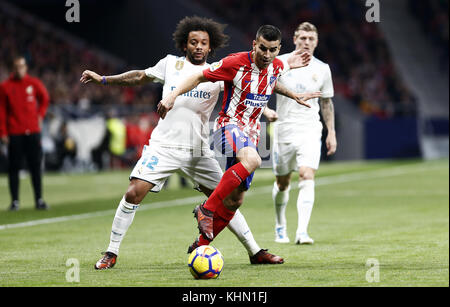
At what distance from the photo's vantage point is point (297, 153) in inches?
377

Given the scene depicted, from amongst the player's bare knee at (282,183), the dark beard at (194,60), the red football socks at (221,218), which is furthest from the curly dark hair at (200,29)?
the player's bare knee at (282,183)

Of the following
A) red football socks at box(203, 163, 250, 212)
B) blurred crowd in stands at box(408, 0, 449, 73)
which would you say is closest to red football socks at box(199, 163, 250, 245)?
red football socks at box(203, 163, 250, 212)

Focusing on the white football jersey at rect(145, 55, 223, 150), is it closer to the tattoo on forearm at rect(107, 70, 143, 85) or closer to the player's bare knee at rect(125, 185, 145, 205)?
the tattoo on forearm at rect(107, 70, 143, 85)

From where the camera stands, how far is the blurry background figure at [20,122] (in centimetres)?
1352

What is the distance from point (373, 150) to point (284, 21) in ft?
27.6

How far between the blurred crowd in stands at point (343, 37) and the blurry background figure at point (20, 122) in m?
20.5

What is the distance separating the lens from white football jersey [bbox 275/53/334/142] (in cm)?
958

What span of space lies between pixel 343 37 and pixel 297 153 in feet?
90.7

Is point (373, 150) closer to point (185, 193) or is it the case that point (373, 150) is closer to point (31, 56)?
point (31, 56)

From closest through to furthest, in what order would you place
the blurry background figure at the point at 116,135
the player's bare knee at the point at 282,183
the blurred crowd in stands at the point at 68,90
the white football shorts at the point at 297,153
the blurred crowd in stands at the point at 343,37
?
the white football shorts at the point at 297,153 < the player's bare knee at the point at 282,183 < the blurry background figure at the point at 116,135 < the blurred crowd in stands at the point at 68,90 < the blurred crowd in stands at the point at 343,37

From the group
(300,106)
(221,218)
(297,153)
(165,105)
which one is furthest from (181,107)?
(300,106)

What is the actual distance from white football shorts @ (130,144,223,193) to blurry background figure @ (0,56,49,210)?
647cm

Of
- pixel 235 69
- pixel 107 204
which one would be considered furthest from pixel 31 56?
pixel 235 69

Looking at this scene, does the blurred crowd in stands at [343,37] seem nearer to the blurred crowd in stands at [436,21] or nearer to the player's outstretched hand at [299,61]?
the blurred crowd in stands at [436,21]
